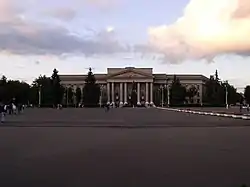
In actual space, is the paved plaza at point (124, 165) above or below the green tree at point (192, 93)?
below

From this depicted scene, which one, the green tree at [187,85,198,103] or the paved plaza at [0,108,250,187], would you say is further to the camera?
the green tree at [187,85,198,103]

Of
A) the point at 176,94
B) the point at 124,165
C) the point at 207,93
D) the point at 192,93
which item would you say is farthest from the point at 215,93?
the point at 124,165

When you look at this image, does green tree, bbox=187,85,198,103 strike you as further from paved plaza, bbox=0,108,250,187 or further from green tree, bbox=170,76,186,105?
paved plaza, bbox=0,108,250,187

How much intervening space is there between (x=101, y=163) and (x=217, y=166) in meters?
2.55

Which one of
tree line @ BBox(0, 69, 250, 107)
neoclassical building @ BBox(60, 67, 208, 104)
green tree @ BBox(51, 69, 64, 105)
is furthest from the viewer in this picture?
neoclassical building @ BBox(60, 67, 208, 104)

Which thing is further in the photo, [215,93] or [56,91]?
[215,93]

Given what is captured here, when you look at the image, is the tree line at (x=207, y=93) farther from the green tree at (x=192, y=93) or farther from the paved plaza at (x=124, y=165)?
the paved plaza at (x=124, y=165)

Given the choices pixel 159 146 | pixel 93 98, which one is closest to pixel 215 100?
Result: pixel 93 98

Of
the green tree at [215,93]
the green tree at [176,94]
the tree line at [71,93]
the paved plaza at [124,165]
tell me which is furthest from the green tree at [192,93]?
the paved plaza at [124,165]

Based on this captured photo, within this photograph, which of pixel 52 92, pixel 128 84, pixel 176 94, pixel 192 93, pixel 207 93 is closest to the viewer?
pixel 52 92

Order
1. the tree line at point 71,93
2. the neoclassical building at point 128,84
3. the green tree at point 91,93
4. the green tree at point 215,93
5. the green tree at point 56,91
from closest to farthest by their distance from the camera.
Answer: the tree line at point 71,93
the green tree at point 56,91
the green tree at point 91,93
the green tree at point 215,93
the neoclassical building at point 128,84

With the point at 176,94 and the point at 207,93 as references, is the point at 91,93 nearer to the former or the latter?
the point at 176,94

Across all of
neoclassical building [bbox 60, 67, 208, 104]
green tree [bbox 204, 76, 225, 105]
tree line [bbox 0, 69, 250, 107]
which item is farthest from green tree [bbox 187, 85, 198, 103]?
green tree [bbox 204, 76, 225, 105]

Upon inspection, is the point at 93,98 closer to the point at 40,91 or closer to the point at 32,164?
the point at 40,91
